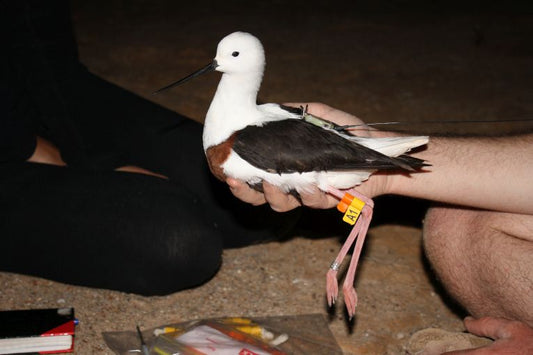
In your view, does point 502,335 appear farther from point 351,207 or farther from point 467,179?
point 351,207

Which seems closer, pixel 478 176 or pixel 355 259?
pixel 355 259

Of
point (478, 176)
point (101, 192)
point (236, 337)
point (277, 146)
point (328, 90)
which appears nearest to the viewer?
point (277, 146)

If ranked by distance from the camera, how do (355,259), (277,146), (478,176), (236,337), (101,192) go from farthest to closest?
(101,192) → (236,337) → (478,176) → (355,259) → (277,146)

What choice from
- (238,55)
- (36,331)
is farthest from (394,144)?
(36,331)

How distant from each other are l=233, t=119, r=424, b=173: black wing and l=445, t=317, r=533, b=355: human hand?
449 millimetres

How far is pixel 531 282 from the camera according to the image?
5.13ft

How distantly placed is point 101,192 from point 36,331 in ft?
1.36

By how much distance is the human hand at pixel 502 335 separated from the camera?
1.45 meters

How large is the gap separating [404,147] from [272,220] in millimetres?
848

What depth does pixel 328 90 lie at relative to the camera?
11.9ft

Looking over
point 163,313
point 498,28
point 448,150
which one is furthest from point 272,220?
point 498,28

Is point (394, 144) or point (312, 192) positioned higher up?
point (394, 144)

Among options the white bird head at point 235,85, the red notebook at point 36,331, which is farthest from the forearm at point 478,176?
the red notebook at point 36,331

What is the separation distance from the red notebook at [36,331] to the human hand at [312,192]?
0.58 metres
